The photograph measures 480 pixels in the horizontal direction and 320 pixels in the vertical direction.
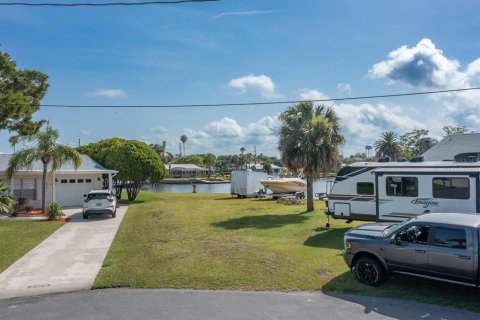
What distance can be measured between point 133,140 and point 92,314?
1068 inches

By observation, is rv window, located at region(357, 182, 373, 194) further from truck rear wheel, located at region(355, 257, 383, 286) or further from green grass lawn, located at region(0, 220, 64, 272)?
green grass lawn, located at region(0, 220, 64, 272)

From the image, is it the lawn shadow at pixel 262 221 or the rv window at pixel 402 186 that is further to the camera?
the lawn shadow at pixel 262 221

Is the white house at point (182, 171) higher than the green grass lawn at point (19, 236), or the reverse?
the white house at point (182, 171)

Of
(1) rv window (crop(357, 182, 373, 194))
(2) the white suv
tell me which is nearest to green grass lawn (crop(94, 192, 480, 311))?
(1) rv window (crop(357, 182, 373, 194))

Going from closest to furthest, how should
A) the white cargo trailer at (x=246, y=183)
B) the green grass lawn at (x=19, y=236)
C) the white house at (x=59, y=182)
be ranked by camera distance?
1. the green grass lawn at (x=19, y=236)
2. the white house at (x=59, y=182)
3. the white cargo trailer at (x=246, y=183)

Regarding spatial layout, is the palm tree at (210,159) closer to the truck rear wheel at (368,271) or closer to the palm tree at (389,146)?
the palm tree at (389,146)

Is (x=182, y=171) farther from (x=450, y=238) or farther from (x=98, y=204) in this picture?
(x=450, y=238)

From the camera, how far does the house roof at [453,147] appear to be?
27.0 metres

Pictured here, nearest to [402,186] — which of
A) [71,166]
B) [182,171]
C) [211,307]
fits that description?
[211,307]

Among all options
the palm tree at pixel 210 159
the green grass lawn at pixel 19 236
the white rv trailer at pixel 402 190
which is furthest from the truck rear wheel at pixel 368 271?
the palm tree at pixel 210 159

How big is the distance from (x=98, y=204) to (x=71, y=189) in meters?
8.35

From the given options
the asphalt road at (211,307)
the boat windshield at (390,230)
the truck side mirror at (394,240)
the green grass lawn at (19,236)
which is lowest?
the asphalt road at (211,307)

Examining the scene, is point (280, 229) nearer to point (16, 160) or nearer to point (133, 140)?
point (16, 160)

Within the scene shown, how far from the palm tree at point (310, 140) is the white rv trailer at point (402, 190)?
18.0 feet
